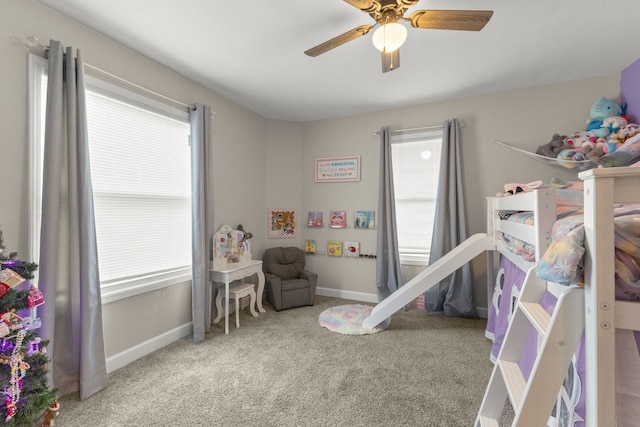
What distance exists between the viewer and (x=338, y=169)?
3.85 meters

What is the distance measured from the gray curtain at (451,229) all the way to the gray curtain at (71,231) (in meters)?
3.05

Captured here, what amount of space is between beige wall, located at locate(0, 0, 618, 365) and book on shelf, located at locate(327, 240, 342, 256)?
0.08m

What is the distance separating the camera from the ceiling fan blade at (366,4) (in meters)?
1.43

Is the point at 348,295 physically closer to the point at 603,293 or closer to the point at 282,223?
the point at 282,223

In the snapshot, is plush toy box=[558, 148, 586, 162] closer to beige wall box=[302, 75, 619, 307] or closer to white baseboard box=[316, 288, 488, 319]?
beige wall box=[302, 75, 619, 307]

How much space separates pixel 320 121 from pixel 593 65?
2.78 m

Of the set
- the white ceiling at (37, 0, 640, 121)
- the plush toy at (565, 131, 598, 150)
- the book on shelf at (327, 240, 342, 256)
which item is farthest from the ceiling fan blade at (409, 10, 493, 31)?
the book on shelf at (327, 240, 342, 256)

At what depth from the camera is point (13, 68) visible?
A: 1.62 meters

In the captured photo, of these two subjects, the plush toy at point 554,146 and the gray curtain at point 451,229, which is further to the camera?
the gray curtain at point 451,229

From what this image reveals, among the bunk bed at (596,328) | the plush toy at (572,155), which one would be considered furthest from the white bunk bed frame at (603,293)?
the plush toy at (572,155)

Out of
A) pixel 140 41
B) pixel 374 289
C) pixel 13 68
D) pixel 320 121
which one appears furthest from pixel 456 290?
pixel 13 68

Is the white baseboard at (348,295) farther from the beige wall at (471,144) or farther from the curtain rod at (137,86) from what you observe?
the curtain rod at (137,86)

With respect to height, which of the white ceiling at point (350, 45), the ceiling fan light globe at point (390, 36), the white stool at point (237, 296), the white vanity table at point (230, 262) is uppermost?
the white ceiling at point (350, 45)

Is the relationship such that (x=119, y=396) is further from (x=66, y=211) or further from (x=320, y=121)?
(x=320, y=121)
